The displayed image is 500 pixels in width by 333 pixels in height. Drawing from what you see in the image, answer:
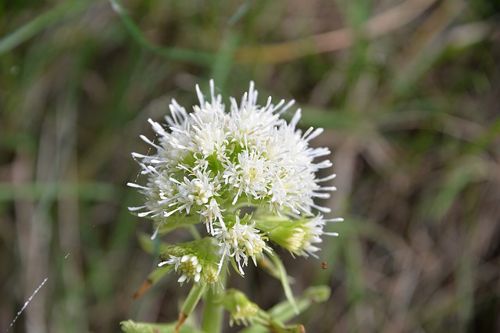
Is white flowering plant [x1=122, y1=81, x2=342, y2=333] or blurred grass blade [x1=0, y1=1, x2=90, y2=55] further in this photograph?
blurred grass blade [x1=0, y1=1, x2=90, y2=55]

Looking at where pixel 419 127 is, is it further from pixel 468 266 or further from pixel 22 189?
pixel 22 189

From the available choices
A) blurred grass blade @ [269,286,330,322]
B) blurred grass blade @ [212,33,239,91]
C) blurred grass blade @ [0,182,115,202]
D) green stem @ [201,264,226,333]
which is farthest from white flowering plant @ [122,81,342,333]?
blurred grass blade @ [0,182,115,202]

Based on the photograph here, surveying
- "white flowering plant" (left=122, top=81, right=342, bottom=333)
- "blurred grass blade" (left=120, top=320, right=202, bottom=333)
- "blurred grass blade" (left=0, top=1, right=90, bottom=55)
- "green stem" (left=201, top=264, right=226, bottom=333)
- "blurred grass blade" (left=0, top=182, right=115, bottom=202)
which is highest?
"blurred grass blade" (left=0, top=1, right=90, bottom=55)

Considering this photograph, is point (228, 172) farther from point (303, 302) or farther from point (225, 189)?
point (303, 302)

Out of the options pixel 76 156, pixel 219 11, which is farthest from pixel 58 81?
pixel 219 11

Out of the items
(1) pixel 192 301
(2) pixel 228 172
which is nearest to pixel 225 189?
(2) pixel 228 172

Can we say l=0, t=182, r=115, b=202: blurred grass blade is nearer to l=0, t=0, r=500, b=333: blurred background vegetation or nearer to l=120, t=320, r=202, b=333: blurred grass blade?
l=0, t=0, r=500, b=333: blurred background vegetation
